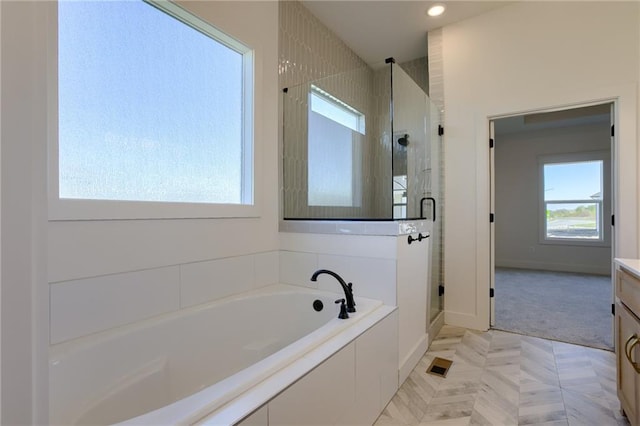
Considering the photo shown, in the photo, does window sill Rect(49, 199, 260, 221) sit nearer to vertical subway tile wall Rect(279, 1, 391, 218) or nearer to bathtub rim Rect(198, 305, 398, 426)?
vertical subway tile wall Rect(279, 1, 391, 218)

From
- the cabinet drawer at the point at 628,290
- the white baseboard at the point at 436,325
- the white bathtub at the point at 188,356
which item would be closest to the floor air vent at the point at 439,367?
the white baseboard at the point at 436,325

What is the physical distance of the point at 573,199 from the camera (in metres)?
5.24

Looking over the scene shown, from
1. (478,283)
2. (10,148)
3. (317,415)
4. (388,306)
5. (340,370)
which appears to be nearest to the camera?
(10,148)

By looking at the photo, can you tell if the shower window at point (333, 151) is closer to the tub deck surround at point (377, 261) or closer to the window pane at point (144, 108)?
the tub deck surround at point (377, 261)

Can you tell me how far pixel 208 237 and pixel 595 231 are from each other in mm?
6106

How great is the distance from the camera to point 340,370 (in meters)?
1.31

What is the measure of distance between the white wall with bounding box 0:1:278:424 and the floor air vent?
49.2 inches

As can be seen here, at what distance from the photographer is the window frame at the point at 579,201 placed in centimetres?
495

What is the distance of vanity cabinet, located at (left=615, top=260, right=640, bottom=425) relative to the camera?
131 cm

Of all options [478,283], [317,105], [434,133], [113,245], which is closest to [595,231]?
[478,283]

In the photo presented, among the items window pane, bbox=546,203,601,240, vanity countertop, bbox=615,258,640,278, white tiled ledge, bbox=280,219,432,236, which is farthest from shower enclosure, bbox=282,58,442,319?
window pane, bbox=546,203,601,240

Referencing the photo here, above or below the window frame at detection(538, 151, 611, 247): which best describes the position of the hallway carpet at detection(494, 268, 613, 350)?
below

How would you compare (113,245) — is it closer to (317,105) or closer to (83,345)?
(83,345)

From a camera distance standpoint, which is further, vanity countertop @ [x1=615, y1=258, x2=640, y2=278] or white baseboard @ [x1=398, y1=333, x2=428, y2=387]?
white baseboard @ [x1=398, y1=333, x2=428, y2=387]
